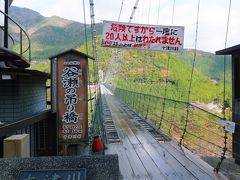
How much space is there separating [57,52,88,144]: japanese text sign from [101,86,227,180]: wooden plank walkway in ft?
3.19

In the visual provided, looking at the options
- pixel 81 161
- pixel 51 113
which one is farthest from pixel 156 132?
pixel 81 161

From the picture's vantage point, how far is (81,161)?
9.39ft

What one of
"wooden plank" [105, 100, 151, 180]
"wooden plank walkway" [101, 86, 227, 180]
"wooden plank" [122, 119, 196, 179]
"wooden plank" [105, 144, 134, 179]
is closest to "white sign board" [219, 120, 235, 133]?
"wooden plank walkway" [101, 86, 227, 180]

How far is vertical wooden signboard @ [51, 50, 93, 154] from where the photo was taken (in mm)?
6520

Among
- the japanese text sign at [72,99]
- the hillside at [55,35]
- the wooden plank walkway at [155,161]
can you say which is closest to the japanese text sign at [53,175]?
the wooden plank walkway at [155,161]

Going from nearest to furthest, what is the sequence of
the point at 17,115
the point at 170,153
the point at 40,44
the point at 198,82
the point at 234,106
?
the point at 17,115
the point at 170,153
the point at 234,106
the point at 198,82
the point at 40,44

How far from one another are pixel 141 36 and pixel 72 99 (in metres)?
4.78

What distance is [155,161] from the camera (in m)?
6.38

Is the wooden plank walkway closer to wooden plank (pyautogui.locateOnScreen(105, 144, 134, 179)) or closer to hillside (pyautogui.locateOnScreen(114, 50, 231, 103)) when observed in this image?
wooden plank (pyautogui.locateOnScreen(105, 144, 134, 179))

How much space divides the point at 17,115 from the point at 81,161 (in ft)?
12.9

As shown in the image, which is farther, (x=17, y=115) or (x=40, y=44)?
(x=40, y=44)

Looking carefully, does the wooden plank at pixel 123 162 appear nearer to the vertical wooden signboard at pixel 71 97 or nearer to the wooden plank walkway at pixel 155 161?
the wooden plank walkway at pixel 155 161

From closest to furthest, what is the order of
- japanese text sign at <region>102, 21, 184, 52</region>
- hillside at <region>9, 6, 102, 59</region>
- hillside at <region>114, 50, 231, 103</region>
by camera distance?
japanese text sign at <region>102, 21, 184, 52</region> < hillside at <region>114, 50, 231, 103</region> < hillside at <region>9, 6, 102, 59</region>

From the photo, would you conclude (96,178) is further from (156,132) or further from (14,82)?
(156,132)
